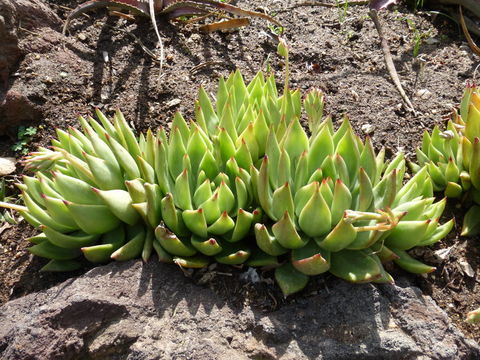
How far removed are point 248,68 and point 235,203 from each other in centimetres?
144

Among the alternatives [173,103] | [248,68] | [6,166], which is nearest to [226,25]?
[248,68]

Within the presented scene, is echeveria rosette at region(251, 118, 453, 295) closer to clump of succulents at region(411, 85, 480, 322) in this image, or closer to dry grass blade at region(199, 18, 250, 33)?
clump of succulents at region(411, 85, 480, 322)

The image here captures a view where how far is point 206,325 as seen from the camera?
6.15 feet

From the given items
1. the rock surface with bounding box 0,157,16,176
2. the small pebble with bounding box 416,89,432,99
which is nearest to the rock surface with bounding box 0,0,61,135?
the rock surface with bounding box 0,157,16,176

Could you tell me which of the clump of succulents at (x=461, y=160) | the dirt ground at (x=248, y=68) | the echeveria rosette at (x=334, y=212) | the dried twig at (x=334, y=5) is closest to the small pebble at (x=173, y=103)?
the dirt ground at (x=248, y=68)

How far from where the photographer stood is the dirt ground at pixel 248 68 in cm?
290

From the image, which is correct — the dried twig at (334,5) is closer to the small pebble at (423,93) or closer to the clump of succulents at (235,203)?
the small pebble at (423,93)

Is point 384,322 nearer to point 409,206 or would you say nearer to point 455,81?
point 409,206

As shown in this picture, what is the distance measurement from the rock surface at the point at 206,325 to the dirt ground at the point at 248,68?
0.52 metres

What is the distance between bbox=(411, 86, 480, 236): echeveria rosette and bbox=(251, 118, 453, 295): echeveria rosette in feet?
0.96

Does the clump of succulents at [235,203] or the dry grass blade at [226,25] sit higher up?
the dry grass blade at [226,25]

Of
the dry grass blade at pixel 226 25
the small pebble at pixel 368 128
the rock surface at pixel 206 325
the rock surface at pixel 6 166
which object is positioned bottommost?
the rock surface at pixel 206 325

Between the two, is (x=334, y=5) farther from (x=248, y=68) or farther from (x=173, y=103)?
(x=173, y=103)

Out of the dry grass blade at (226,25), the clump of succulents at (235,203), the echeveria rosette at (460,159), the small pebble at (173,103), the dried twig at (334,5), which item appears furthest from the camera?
the dried twig at (334,5)
